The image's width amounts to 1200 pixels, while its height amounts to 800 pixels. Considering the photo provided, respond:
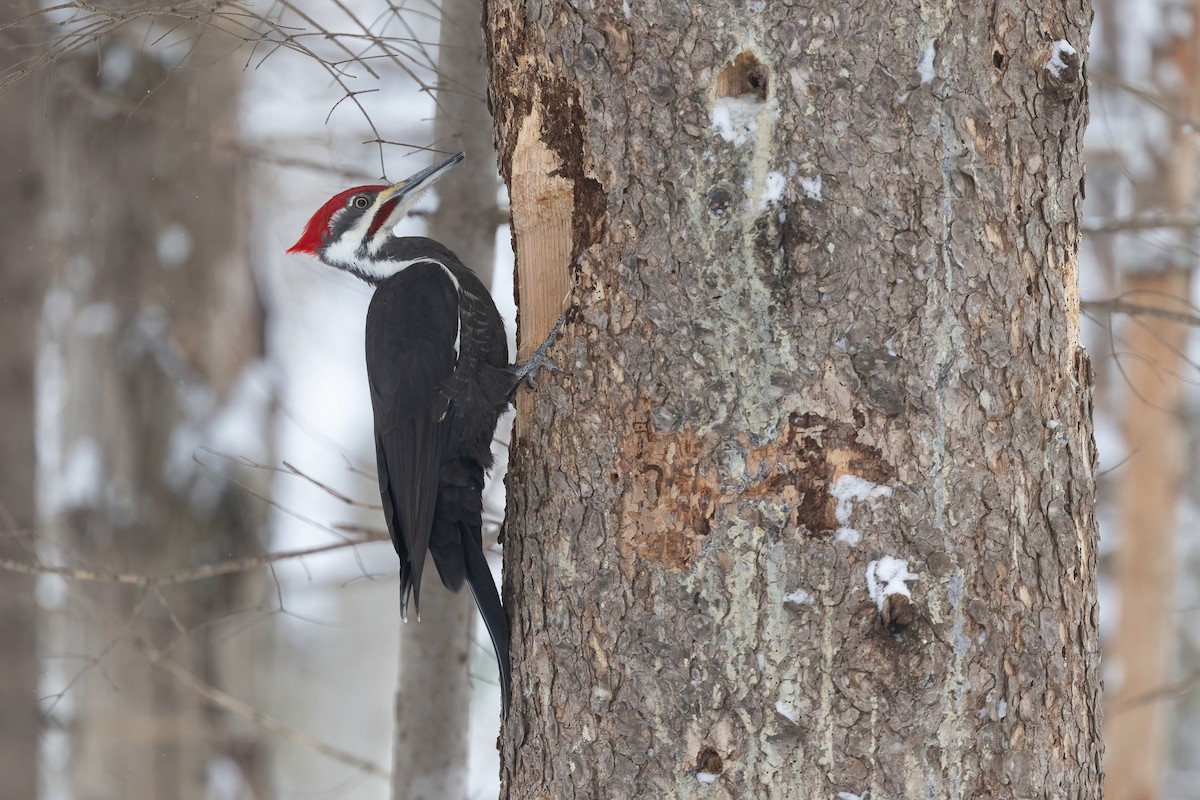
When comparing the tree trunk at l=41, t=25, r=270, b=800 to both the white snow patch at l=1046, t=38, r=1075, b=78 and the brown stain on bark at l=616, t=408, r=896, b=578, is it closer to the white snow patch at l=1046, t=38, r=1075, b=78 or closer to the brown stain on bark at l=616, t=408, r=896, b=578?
the brown stain on bark at l=616, t=408, r=896, b=578

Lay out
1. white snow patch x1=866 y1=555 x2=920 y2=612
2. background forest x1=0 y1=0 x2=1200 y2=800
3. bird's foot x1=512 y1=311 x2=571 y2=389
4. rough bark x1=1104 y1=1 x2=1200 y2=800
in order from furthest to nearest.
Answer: rough bark x1=1104 y1=1 x2=1200 y2=800
background forest x1=0 y1=0 x2=1200 y2=800
bird's foot x1=512 y1=311 x2=571 y2=389
white snow patch x1=866 y1=555 x2=920 y2=612

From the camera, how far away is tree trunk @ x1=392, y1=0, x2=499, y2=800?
2850mm

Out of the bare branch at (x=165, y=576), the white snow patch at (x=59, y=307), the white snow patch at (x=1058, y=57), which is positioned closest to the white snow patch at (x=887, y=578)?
the white snow patch at (x=1058, y=57)

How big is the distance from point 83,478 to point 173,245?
3.83 ft

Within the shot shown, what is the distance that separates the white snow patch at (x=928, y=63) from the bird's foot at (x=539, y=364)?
0.75 m

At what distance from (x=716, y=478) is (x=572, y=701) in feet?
1.55

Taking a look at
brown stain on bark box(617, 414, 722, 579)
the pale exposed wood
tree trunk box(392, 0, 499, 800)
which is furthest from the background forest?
brown stain on bark box(617, 414, 722, 579)

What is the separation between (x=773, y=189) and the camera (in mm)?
1782

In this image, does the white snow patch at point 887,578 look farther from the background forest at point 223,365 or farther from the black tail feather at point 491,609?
the background forest at point 223,365

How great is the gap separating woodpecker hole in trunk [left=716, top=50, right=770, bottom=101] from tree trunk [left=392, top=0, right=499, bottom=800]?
113 centimetres

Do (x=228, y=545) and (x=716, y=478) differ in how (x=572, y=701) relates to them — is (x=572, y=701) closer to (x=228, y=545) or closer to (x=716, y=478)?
(x=716, y=478)

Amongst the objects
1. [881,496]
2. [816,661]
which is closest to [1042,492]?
[881,496]

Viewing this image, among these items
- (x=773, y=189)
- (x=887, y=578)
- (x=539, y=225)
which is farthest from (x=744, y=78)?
(x=887, y=578)

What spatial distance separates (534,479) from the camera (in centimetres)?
204
